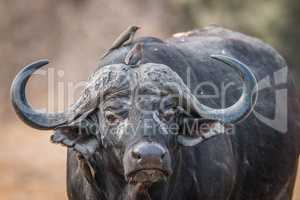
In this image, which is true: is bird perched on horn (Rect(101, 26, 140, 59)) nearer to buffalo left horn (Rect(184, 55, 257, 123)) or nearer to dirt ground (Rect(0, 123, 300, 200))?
buffalo left horn (Rect(184, 55, 257, 123))

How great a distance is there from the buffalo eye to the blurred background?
10.3 m

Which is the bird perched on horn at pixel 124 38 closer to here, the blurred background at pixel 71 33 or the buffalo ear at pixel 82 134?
the buffalo ear at pixel 82 134

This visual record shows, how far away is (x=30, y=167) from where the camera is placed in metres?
18.0

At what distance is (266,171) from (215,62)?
119cm

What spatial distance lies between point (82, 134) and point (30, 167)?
1109cm

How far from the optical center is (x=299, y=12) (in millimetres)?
19203

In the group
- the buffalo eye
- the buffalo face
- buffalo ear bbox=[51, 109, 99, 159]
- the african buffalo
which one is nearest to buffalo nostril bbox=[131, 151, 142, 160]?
the african buffalo

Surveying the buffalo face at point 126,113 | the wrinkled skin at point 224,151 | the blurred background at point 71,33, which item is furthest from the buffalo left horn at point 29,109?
the blurred background at point 71,33

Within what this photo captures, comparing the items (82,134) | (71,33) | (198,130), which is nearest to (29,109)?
(82,134)

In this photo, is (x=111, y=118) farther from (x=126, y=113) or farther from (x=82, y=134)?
(x=82, y=134)

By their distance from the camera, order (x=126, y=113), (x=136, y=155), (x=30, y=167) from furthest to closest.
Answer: (x=30, y=167), (x=126, y=113), (x=136, y=155)

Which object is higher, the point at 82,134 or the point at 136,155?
the point at 82,134

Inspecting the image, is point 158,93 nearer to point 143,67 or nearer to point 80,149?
point 143,67

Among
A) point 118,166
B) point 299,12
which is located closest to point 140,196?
point 118,166
